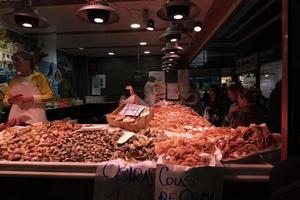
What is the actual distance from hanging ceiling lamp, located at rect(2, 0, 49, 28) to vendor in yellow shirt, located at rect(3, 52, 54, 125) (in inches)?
35.7

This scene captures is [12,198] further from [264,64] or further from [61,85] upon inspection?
[61,85]

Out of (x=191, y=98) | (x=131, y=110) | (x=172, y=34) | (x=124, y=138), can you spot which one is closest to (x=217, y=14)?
(x=172, y=34)

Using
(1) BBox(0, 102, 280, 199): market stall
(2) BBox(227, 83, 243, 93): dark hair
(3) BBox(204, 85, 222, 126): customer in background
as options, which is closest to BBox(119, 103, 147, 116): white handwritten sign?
(1) BBox(0, 102, 280, 199): market stall

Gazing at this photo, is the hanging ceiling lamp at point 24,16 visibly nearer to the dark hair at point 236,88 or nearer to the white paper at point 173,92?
the dark hair at point 236,88

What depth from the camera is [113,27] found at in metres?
6.49

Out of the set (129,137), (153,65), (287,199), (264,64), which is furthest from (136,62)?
(287,199)

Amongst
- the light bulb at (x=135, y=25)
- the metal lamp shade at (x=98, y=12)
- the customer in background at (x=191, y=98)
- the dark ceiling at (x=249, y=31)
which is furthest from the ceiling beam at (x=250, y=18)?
the metal lamp shade at (x=98, y=12)

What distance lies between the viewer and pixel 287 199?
977 millimetres

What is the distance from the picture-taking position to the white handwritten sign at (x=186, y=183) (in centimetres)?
158

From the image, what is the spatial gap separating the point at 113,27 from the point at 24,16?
13.4ft

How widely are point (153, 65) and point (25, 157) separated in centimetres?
985

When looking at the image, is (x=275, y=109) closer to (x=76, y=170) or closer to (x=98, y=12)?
(x=98, y=12)

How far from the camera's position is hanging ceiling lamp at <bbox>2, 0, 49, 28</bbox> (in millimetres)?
2463

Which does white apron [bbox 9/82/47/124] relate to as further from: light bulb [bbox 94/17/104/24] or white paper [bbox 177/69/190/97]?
white paper [bbox 177/69/190/97]
